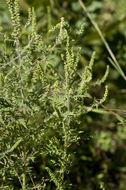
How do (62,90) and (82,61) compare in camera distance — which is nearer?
(62,90)

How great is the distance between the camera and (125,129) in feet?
6.51

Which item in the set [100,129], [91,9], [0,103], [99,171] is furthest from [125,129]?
[0,103]

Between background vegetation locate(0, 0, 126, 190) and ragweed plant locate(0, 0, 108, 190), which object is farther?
background vegetation locate(0, 0, 126, 190)

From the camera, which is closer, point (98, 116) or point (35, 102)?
point (35, 102)

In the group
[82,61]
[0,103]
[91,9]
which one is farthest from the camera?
[91,9]

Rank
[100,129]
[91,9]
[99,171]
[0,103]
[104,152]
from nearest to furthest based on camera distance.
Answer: [0,103], [99,171], [104,152], [100,129], [91,9]

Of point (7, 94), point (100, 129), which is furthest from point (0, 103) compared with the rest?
point (100, 129)

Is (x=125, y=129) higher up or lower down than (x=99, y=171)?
higher up

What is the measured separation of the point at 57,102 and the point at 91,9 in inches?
65.2

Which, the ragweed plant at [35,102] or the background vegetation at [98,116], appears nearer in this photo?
the ragweed plant at [35,102]

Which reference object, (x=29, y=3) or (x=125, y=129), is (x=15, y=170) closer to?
(x=125, y=129)

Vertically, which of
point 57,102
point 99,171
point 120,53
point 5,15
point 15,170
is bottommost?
point 99,171

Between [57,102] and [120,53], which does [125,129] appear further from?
[57,102]

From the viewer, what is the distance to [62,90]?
92 centimetres
